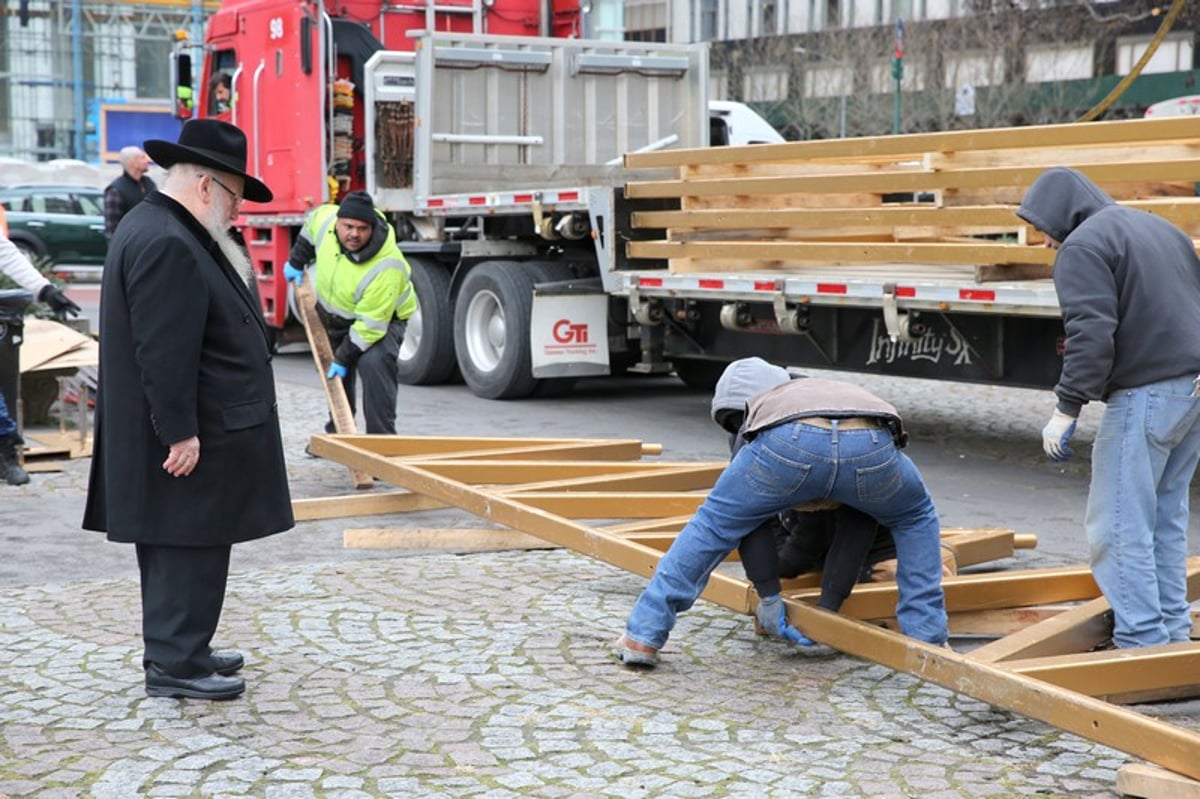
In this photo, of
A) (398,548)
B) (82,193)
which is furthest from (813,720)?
(82,193)

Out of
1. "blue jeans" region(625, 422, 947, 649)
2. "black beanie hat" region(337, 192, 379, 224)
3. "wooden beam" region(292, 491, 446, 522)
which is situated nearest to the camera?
"blue jeans" region(625, 422, 947, 649)

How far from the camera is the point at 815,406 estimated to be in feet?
16.6

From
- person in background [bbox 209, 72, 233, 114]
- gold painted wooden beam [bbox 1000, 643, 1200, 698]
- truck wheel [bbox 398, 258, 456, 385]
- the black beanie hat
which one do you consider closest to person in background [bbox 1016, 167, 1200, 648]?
gold painted wooden beam [bbox 1000, 643, 1200, 698]

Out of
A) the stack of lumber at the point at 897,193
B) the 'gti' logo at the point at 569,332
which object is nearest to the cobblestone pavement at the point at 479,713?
the stack of lumber at the point at 897,193

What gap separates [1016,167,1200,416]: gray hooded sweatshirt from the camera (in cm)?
512

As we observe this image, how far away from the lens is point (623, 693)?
518cm

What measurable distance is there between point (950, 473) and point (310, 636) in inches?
197

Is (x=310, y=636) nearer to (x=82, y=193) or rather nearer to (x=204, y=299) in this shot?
(x=204, y=299)

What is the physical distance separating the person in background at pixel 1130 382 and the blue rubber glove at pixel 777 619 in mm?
→ 994

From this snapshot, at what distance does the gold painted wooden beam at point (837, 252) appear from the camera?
885 centimetres

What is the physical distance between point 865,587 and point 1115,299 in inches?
50.9

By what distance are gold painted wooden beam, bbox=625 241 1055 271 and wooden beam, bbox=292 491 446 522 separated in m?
3.17

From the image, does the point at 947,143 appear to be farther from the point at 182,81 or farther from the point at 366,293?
→ the point at 182,81

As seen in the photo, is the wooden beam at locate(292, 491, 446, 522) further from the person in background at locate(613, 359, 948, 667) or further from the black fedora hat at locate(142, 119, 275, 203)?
the black fedora hat at locate(142, 119, 275, 203)
